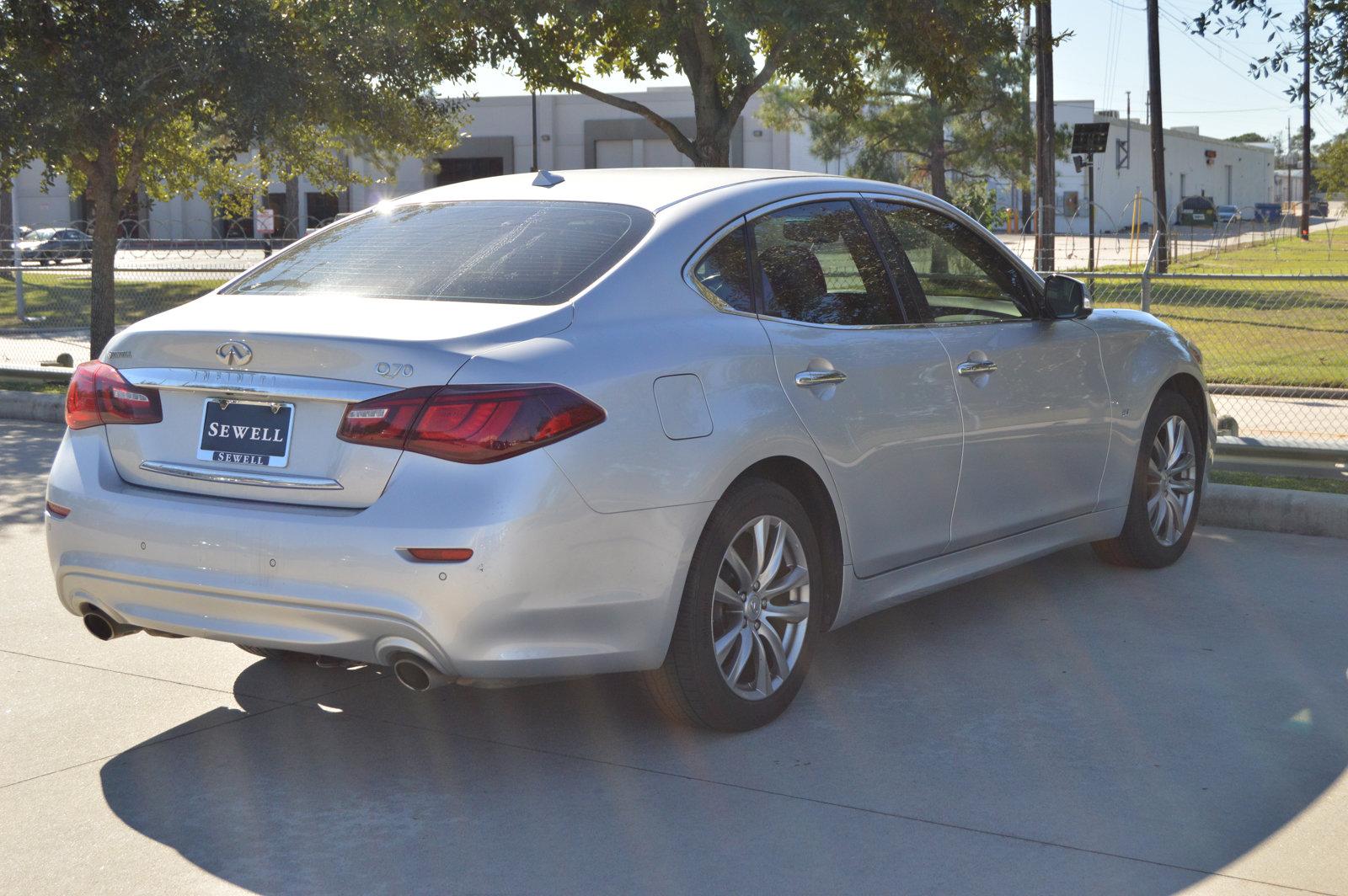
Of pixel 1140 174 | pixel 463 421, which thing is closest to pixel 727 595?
pixel 463 421

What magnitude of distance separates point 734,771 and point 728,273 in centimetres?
155

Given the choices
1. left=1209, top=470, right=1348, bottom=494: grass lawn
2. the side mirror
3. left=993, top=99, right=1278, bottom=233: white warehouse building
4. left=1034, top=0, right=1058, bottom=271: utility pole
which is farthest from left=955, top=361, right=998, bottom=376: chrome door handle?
left=993, top=99, right=1278, bottom=233: white warehouse building

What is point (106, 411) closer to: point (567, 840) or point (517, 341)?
point (517, 341)

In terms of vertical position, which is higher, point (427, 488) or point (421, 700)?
point (427, 488)

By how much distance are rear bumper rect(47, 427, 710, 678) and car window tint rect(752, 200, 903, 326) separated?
1029 mm

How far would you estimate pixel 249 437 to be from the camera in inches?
167

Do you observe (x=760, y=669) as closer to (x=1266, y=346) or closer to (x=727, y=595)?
(x=727, y=595)

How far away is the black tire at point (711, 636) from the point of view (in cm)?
446

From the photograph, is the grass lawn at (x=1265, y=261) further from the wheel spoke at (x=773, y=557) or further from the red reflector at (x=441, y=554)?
the red reflector at (x=441, y=554)

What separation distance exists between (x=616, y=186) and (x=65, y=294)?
27797 millimetres

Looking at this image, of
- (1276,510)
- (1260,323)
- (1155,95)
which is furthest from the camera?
(1155,95)

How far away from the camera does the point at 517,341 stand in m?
4.14

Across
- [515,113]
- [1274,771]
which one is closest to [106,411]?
[1274,771]

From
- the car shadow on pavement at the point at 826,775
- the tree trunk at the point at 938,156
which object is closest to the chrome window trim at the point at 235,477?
the car shadow on pavement at the point at 826,775
